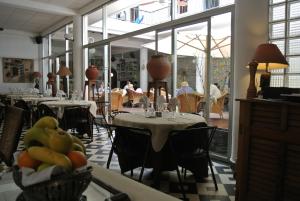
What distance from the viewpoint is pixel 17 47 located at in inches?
449

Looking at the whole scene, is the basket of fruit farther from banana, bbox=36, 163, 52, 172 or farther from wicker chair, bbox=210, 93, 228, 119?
wicker chair, bbox=210, 93, 228, 119

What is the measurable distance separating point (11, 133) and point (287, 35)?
324 centimetres

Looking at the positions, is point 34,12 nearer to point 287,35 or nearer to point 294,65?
point 287,35

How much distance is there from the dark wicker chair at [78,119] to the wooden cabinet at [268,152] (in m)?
3.88

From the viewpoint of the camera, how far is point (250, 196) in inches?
96.8

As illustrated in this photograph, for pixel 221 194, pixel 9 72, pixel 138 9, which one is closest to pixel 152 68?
pixel 221 194

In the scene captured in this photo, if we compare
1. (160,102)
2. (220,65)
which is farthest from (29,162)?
(220,65)

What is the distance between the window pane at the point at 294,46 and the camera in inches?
132

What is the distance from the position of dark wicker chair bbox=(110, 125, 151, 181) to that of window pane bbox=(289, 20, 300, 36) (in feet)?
6.98

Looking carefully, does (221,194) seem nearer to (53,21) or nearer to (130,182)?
(130,182)

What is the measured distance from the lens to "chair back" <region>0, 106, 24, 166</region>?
5.15 ft

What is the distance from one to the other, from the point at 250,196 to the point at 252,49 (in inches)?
75.5

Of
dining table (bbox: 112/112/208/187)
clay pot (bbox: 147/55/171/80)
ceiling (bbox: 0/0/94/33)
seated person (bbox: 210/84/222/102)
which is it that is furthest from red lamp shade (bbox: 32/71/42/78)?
dining table (bbox: 112/112/208/187)

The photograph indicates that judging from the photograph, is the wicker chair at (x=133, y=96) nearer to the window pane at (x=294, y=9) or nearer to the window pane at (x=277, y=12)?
the window pane at (x=277, y=12)
